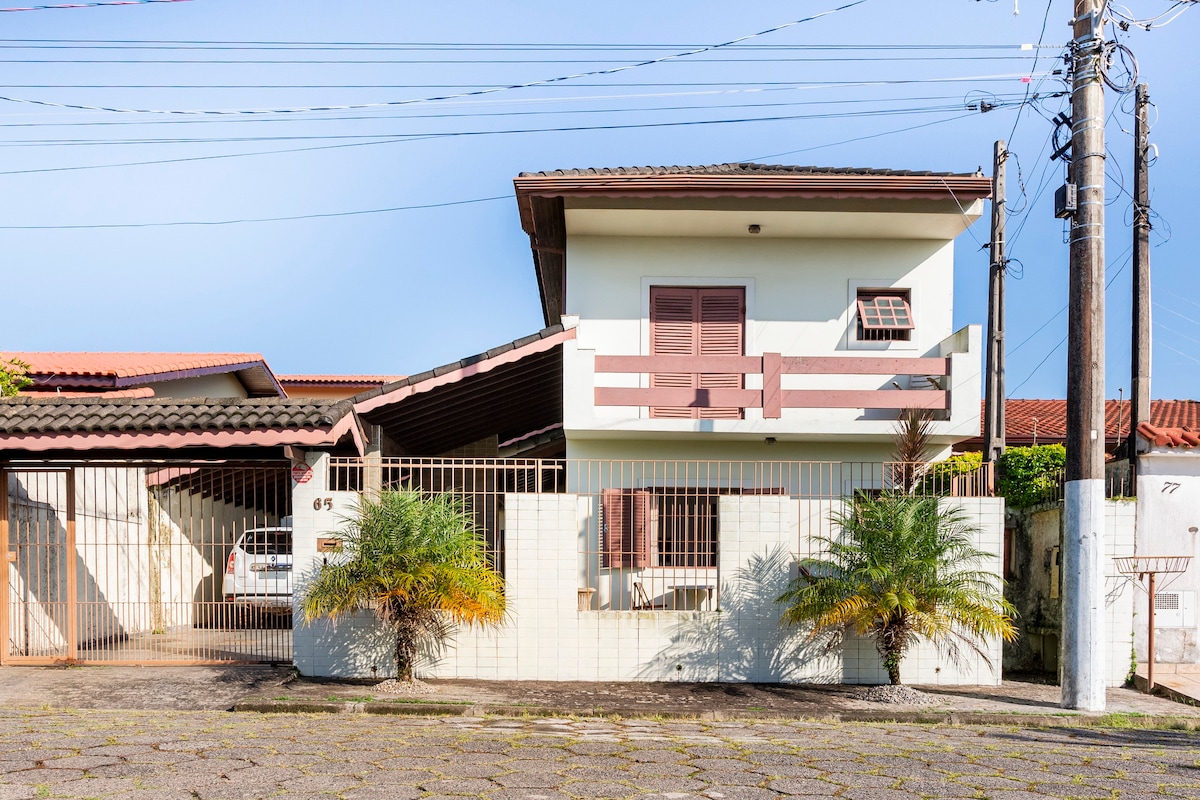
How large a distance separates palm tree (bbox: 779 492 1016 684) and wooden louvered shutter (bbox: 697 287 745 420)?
406 cm

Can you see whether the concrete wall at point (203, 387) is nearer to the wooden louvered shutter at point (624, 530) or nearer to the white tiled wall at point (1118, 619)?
the wooden louvered shutter at point (624, 530)

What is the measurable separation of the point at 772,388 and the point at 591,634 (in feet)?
12.8

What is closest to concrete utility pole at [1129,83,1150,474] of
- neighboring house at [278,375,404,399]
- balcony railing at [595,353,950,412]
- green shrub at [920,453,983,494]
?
green shrub at [920,453,983,494]

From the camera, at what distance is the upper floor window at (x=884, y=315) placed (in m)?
14.8

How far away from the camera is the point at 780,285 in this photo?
49.3 ft

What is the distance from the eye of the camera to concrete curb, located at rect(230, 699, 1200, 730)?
9.83 metres

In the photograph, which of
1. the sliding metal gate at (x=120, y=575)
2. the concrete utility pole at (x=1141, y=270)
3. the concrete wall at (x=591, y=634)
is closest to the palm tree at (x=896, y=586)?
the concrete wall at (x=591, y=634)

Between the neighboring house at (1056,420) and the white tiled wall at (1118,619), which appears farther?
the neighboring house at (1056,420)

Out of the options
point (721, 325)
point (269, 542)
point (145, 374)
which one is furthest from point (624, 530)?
point (145, 374)

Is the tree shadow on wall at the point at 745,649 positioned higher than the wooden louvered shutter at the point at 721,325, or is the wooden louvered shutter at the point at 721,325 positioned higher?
the wooden louvered shutter at the point at 721,325

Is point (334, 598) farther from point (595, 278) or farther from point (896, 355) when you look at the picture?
point (896, 355)

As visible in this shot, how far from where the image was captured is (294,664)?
37.7ft

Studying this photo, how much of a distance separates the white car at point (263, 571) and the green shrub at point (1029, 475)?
878cm

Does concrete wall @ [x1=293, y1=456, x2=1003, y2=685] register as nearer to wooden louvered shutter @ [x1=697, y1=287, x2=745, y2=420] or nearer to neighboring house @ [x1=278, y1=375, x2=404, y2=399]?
wooden louvered shutter @ [x1=697, y1=287, x2=745, y2=420]
